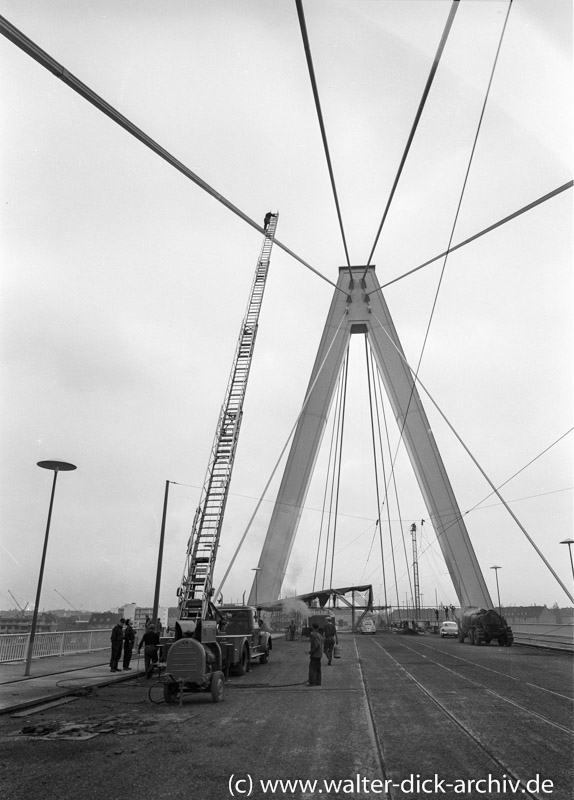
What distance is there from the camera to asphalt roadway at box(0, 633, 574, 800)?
5.46m

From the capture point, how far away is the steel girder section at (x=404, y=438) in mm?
25344

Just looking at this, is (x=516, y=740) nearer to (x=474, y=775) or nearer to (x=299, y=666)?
(x=474, y=775)

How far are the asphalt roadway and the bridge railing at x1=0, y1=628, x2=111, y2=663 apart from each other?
5137 mm

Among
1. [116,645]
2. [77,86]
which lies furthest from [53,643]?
[77,86]

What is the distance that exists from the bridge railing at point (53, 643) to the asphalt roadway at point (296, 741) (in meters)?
5.14

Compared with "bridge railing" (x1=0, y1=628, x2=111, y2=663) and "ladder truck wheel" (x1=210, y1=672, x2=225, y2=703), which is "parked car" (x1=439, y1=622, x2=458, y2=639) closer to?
"bridge railing" (x1=0, y1=628, x2=111, y2=663)

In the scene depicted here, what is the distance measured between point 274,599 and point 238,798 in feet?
68.7

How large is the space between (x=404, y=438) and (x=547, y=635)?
15847 millimetres

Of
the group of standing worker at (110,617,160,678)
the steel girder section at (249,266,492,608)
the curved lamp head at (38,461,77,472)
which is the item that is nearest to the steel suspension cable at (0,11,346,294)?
the curved lamp head at (38,461,77,472)

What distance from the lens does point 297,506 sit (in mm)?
26469

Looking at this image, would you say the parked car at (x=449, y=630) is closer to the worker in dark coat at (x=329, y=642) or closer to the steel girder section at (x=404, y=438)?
the steel girder section at (x=404, y=438)

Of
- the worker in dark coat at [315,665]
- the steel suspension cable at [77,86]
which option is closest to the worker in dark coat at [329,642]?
the worker in dark coat at [315,665]

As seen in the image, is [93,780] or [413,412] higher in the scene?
[413,412]

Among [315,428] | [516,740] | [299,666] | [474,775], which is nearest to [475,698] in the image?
[516,740]
